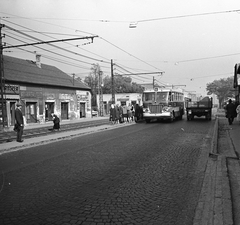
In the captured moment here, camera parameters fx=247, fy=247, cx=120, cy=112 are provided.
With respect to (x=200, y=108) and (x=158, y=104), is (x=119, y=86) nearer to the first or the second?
(x=200, y=108)

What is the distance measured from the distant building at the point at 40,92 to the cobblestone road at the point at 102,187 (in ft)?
50.5

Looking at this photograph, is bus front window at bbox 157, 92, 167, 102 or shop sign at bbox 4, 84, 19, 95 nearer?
bus front window at bbox 157, 92, 167, 102

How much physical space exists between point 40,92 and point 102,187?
85.9 ft

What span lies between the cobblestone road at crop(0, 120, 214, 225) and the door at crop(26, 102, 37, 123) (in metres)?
20.1

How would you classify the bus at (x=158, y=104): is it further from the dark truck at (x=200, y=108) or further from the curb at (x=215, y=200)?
the curb at (x=215, y=200)

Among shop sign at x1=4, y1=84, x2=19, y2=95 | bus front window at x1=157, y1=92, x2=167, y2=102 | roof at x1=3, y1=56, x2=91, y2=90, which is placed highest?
roof at x1=3, y1=56, x2=91, y2=90

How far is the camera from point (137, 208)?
4.03 metres

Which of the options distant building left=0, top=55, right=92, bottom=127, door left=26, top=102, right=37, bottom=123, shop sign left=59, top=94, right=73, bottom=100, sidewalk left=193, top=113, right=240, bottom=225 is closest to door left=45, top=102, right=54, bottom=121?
distant building left=0, top=55, right=92, bottom=127

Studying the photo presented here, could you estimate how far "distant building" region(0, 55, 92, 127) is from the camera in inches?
999

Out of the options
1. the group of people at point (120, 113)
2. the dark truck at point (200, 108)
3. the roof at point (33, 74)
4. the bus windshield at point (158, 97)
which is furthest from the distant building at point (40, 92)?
the dark truck at point (200, 108)

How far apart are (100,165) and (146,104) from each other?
15.6m

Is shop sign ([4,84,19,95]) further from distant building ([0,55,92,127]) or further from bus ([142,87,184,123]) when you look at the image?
bus ([142,87,184,123])

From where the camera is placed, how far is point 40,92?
2931 cm

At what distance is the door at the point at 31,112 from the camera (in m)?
27.7
